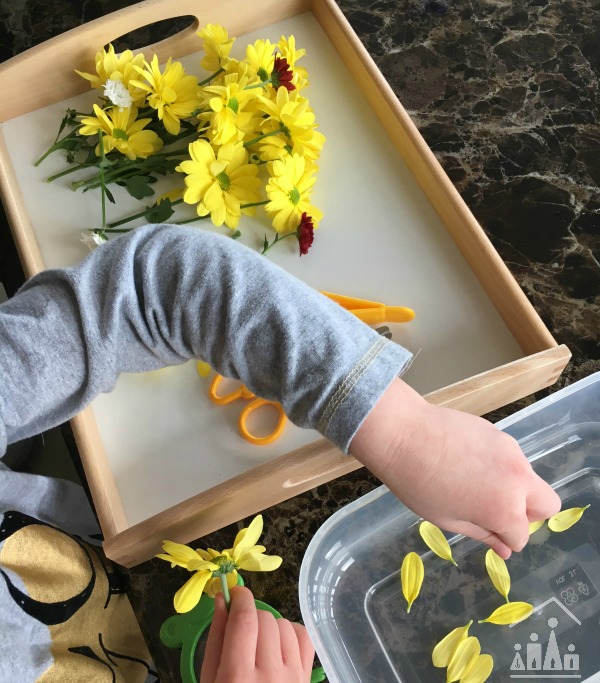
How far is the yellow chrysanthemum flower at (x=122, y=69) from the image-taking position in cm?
68

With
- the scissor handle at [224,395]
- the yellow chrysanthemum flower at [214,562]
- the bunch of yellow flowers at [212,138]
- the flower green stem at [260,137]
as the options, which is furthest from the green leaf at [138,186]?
the yellow chrysanthemum flower at [214,562]

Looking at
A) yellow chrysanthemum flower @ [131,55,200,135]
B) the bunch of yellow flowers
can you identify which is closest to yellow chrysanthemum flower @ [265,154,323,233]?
the bunch of yellow flowers

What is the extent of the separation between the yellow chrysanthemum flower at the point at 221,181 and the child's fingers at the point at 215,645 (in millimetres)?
336

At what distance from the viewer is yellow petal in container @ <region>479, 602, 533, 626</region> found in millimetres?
597

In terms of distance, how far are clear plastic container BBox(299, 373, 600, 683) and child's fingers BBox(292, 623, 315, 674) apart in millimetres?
60

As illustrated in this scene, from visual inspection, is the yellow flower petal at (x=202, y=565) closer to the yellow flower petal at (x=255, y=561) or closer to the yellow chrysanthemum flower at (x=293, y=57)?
the yellow flower petal at (x=255, y=561)

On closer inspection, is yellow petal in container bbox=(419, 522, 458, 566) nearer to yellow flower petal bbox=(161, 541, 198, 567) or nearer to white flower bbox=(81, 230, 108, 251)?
yellow flower petal bbox=(161, 541, 198, 567)

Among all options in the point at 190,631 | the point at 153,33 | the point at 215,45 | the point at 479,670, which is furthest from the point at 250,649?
the point at 153,33

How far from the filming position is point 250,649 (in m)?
0.45

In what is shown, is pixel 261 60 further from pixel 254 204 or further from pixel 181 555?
pixel 181 555

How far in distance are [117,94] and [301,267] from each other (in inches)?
9.7

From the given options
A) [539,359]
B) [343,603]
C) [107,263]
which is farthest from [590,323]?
[107,263]

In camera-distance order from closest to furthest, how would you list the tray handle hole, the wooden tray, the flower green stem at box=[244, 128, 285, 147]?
the wooden tray, the flower green stem at box=[244, 128, 285, 147], the tray handle hole

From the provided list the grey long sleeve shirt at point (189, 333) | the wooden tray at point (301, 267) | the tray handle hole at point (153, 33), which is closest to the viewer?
the grey long sleeve shirt at point (189, 333)
